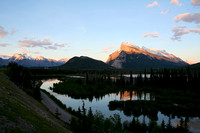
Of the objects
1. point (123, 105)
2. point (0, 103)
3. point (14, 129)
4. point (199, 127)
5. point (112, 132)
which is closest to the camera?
point (14, 129)

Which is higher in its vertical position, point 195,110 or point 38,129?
point 38,129

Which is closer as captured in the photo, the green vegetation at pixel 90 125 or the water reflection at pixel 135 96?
the green vegetation at pixel 90 125

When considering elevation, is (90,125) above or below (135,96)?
above

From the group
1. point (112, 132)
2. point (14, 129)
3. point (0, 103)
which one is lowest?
point (112, 132)

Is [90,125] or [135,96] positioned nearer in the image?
[90,125]

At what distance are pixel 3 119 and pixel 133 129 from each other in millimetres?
40047

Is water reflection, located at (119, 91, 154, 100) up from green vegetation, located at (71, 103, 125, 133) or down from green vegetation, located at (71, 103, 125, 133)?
down

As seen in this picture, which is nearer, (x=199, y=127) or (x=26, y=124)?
(x=26, y=124)

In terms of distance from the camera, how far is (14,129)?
822 inches

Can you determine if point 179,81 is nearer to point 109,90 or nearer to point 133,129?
point 109,90

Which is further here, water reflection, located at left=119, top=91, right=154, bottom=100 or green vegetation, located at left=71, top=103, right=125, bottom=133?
water reflection, located at left=119, top=91, right=154, bottom=100

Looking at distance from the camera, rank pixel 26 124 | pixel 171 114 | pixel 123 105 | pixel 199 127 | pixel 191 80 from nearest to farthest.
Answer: pixel 26 124, pixel 199 127, pixel 171 114, pixel 123 105, pixel 191 80

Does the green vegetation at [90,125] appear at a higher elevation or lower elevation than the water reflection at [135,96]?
higher

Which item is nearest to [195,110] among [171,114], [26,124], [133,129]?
[171,114]
